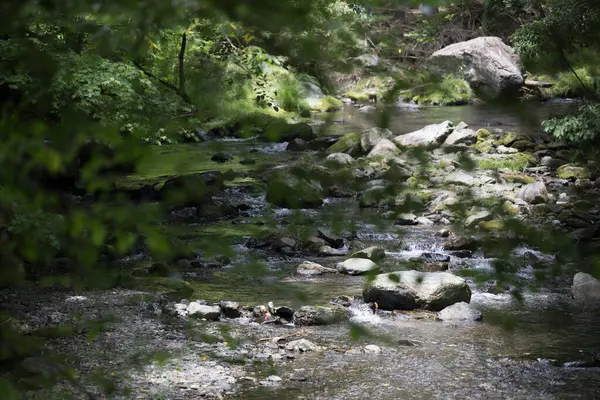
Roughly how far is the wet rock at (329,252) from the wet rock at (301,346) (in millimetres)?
3674

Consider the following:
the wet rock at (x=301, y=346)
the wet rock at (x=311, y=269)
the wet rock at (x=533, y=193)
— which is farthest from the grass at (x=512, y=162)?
the wet rock at (x=301, y=346)

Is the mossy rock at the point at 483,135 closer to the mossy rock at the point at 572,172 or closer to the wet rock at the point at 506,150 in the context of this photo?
the wet rock at the point at 506,150

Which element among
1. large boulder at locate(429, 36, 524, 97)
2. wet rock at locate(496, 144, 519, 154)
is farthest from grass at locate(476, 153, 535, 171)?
large boulder at locate(429, 36, 524, 97)

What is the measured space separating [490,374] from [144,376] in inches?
119

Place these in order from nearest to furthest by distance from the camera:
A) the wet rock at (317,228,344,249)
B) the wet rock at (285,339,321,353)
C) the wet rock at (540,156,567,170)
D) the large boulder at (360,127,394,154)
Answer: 1. the wet rock at (285,339,321,353)
2. the wet rock at (317,228,344,249)
3. the wet rock at (540,156,567,170)
4. the large boulder at (360,127,394,154)

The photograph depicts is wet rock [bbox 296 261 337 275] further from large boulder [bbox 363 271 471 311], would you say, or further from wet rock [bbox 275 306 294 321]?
wet rock [bbox 275 306 294 321]

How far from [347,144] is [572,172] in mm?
5356

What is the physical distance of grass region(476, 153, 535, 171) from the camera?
16531 mm

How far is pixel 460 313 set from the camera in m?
8.24

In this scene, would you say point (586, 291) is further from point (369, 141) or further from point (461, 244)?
point (369, 141)

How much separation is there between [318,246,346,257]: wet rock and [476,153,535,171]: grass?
6.48 m

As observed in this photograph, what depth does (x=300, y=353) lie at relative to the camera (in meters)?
7.01

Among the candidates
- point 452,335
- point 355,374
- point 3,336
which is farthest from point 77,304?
point 3,336

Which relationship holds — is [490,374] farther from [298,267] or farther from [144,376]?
[298,267]
